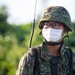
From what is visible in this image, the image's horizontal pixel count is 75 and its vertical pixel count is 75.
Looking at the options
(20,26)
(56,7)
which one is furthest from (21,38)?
(56,7)

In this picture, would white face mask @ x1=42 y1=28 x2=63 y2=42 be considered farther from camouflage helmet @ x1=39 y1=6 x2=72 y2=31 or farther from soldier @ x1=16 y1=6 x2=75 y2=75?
camouflage helmet @ x1=39 y1=6 x2=72 y2=31

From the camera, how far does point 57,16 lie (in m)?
8.52

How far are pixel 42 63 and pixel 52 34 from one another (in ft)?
1.59

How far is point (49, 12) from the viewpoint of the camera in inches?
339

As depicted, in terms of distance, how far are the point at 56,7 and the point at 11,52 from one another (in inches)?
A: 757

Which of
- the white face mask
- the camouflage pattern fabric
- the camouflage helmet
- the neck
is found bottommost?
the camouflage pattern fabric

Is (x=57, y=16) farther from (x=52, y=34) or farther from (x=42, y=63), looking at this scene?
(x=42, y=63)

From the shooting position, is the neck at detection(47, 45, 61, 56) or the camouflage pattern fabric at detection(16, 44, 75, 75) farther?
the neck at detection(47, 45, 61, 56)

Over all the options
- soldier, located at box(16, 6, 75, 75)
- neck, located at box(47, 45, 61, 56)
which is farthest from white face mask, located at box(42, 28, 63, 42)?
neck, located at box(47, 45, 61, 56)

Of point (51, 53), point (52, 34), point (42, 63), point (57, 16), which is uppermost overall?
point (57, 16)

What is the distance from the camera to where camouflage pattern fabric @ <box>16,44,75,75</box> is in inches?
324

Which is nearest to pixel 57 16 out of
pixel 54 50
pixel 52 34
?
pixel 52 34

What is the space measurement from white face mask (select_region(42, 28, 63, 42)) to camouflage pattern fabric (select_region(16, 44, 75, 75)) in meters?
0.16

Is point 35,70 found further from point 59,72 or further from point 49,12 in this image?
point 49,12
